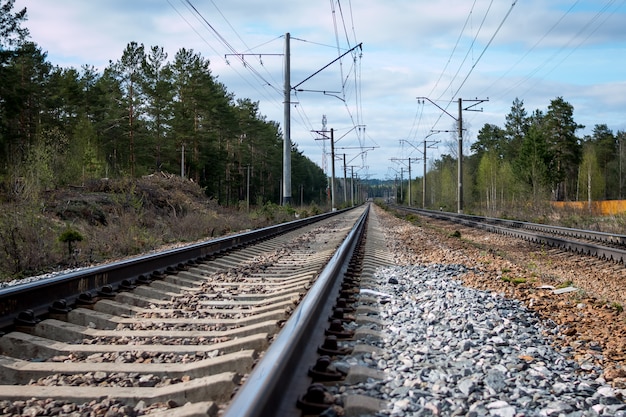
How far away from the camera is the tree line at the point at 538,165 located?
64.1m

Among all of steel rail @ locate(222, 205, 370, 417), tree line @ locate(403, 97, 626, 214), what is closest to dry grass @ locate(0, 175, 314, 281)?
steel rail @ locate(222, 205, 370, 417)

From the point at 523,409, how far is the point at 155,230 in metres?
13.5

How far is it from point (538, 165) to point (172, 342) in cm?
6245

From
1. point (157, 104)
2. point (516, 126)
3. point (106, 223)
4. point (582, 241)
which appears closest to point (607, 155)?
point (516, 126)

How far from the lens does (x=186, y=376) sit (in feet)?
10.6

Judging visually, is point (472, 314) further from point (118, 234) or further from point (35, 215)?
point (118, 234)

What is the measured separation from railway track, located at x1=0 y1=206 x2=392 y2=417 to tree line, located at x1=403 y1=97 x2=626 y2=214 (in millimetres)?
36458

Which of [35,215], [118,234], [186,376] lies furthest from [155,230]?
[186,376]

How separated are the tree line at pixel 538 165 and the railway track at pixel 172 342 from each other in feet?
120

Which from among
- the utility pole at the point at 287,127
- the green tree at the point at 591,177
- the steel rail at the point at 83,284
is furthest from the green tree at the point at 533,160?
the steel rail at the point at 83,284

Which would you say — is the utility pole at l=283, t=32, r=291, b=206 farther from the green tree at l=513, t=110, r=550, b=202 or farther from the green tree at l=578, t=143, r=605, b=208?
the green tree at l=578, t=143, r=605, b=208

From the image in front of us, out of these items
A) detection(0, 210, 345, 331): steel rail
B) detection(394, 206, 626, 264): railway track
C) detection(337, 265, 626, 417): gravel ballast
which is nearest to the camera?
detection(337, 265, 626, 417): gravel ballast

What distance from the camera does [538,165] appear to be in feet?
201

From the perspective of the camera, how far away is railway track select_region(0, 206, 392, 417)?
2783mm
